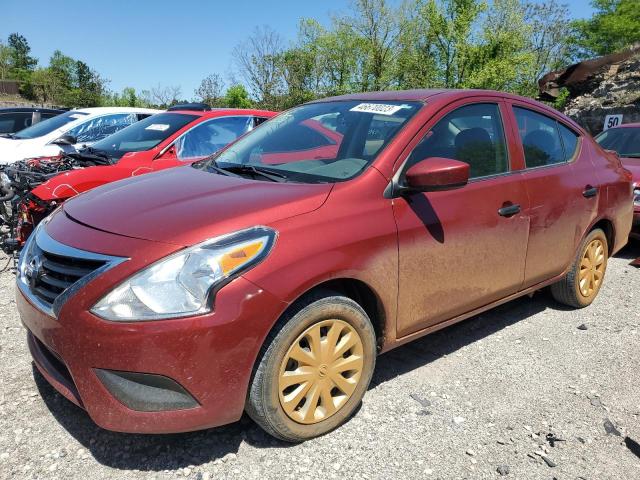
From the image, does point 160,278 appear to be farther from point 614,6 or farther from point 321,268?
point 614,6

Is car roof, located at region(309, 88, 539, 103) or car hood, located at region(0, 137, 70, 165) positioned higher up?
car roof, located at region(309, 88, 539, 103)

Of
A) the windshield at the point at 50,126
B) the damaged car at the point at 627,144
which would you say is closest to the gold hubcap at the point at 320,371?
the damaged car at the point at 627,144

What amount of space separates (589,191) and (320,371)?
9.21ft

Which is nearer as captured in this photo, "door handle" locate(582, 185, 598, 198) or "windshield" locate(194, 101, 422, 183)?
"windshield" locate(194, 101, 422, 183)

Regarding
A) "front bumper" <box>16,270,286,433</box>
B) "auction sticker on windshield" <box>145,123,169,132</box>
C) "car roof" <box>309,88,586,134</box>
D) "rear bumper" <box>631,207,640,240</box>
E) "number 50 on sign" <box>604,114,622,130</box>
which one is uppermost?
"car roof" <box>309,88,586,134</box>

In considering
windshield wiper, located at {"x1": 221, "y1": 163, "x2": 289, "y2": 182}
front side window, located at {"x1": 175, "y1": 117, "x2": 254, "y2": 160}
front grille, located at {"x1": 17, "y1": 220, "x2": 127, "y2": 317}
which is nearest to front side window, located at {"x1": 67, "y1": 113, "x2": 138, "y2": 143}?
front side window, located at {"x1": 175, "y1": 117, "x2": 254, "y2": 160}

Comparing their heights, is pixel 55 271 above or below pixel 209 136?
below

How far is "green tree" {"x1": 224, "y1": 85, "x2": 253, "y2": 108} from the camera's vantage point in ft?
102

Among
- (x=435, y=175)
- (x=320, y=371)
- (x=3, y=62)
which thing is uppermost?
(x=3, y=62)

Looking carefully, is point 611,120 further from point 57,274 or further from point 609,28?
point 609,28

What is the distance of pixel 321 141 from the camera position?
10.5 ft

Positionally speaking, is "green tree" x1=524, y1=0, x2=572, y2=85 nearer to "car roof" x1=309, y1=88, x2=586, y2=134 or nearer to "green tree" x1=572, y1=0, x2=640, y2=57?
"green tree" x1=572, y1=0, x2=640, y2=57

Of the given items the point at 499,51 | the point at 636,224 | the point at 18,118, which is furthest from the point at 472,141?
the point at 499,51

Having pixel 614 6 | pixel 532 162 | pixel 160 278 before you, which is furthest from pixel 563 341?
pixel 614 6
